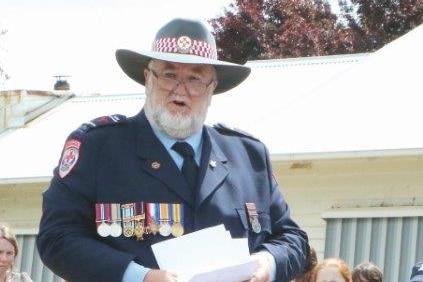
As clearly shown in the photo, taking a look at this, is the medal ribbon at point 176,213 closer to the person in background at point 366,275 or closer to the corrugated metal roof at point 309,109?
the person in background at point 366,275

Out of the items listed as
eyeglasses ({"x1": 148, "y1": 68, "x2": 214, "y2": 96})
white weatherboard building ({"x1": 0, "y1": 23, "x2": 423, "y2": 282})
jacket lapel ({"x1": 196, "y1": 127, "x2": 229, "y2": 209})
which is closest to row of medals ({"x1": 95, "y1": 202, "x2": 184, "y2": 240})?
jacket lapel ({"x1": 196, "y1": 127, "x2": 229, "y2": 209})

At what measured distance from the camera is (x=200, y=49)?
20.0ft

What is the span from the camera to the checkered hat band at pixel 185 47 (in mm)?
6059

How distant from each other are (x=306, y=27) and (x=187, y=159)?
1988 cm

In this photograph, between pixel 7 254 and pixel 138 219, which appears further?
pixel 7 254

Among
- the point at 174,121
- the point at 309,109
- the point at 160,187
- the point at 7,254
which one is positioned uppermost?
the point at 174,121

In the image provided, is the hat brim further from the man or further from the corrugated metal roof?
the corrugated metal roof

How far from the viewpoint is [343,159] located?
45.7 feet

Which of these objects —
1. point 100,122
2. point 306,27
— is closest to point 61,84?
point 306,27

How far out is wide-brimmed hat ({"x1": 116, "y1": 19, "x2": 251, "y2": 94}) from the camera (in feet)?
19.7

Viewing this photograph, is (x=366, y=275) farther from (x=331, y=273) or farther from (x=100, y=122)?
(x=100, y=122)

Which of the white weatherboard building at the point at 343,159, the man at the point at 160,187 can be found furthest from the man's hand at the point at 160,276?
the white weatherboard building at the point at 343,159

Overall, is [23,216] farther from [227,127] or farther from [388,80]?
[227,127]

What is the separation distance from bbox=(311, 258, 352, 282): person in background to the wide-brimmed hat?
445 cm
